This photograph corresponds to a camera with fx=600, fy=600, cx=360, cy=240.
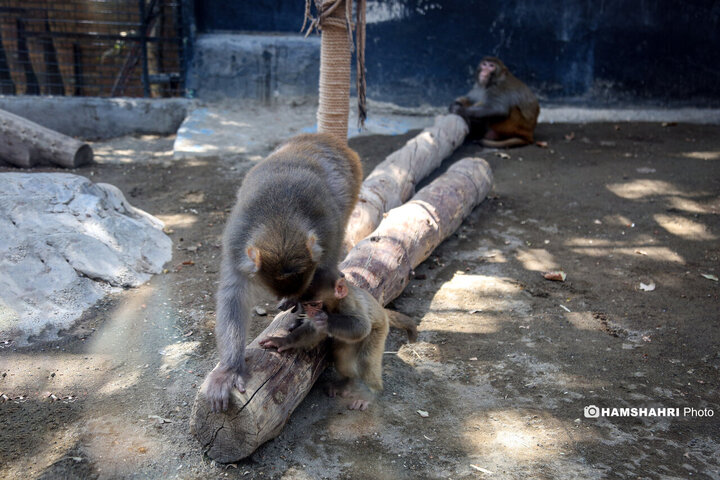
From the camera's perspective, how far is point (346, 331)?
3.61m

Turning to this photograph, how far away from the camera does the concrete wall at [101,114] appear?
9.31 metres

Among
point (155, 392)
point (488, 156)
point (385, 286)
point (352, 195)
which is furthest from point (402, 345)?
point (488, 156)

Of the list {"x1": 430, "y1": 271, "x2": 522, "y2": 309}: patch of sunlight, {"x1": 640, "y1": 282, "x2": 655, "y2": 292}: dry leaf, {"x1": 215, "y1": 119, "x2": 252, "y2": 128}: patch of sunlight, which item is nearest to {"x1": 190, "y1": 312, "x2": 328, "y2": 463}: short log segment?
{"x1": 430, "y1": 271, "x2": 522, "y2": 309}: patch of sunlight

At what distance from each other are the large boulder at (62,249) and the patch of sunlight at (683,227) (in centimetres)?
524

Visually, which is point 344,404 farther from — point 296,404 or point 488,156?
point 488,156

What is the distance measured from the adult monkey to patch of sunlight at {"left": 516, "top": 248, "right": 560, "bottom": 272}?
3.61 meters

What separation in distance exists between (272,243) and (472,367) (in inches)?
73.3

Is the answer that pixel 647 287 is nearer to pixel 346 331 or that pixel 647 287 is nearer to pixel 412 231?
pixel 412 231

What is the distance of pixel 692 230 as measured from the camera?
21.1 feet

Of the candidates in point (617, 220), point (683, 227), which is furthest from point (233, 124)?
point (683, 227)

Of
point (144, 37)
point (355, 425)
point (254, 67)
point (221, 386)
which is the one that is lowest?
point (355, 425)

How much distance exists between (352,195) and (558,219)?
3.33m

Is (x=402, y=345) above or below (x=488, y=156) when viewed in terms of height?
below

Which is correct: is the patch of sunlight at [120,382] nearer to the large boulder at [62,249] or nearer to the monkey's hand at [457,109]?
the large boulder at [62,249]
